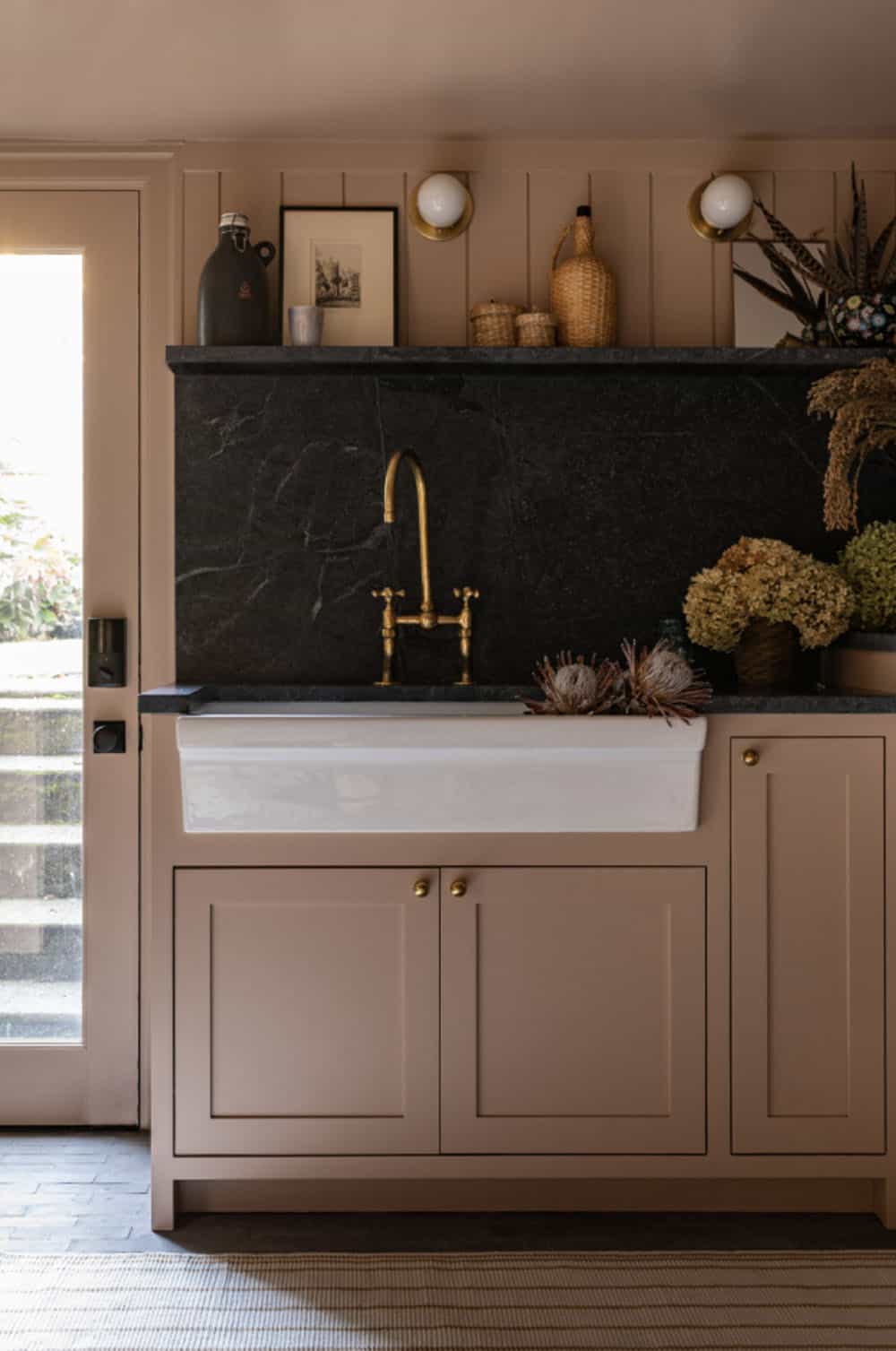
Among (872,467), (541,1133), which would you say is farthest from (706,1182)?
(872,467)

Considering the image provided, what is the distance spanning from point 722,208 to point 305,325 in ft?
3.25

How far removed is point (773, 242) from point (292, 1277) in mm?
2428

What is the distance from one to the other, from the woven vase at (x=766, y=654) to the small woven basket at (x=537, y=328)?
0.80 metres

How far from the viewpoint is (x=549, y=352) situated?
249cm

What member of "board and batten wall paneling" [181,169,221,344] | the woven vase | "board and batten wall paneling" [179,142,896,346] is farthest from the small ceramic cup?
the woven vase

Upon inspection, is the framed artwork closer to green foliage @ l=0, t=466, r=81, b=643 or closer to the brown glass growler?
the brown glass growler

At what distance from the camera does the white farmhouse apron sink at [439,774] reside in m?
2.03

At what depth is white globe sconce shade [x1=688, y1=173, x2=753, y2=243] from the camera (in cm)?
255

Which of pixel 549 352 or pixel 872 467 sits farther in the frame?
pixel 872 467

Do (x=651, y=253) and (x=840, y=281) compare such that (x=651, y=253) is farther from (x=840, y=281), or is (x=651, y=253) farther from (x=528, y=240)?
(x=840, y=281)

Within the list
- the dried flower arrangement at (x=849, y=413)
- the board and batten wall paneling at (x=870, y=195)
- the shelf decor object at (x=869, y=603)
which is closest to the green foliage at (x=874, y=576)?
the shelf decor object at (x=869, y=603)

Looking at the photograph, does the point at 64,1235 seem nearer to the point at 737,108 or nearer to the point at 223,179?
the point at 223,179

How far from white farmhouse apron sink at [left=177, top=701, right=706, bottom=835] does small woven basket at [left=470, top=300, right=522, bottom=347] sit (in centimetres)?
97

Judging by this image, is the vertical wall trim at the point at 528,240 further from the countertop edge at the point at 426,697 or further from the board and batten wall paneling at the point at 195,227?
the countertop edge at the point at 426,697
